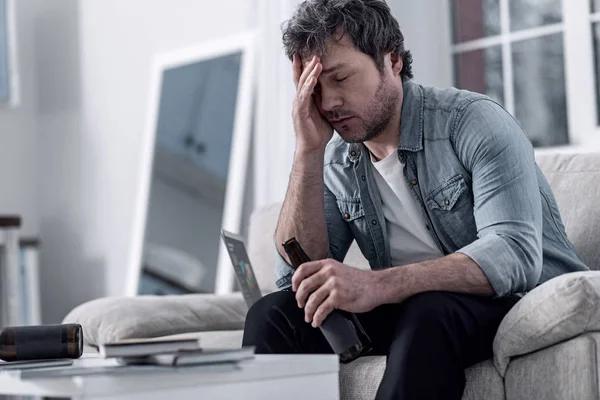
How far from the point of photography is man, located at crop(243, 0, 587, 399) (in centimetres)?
176

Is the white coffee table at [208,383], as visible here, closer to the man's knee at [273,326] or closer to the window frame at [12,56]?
the man's knee at [273,326]

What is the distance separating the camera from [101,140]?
474cm

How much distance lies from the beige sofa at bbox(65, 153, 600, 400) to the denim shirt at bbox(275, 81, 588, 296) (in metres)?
0.12

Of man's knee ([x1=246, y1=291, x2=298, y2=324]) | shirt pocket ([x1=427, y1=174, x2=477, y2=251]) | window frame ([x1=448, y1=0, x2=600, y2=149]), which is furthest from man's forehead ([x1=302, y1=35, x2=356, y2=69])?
window frame ([x1=448, y1=0, x2=600, y2=149])

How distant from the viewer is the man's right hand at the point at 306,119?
2.15m

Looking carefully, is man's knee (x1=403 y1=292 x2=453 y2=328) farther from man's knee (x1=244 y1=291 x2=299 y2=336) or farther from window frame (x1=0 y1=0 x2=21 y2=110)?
window frame (x1=0 y1=0 x2=21 y2=110)

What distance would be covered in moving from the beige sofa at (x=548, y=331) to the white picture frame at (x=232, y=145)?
4.27ft

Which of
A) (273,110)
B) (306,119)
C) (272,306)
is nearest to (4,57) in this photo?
(273,110)

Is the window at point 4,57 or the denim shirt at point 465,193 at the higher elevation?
the window at point 4,57

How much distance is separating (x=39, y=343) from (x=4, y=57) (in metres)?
3.29

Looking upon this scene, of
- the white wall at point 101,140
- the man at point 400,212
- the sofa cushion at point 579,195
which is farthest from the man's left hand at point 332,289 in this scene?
the white wall at point 101,140

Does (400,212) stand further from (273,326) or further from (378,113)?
(273,326)

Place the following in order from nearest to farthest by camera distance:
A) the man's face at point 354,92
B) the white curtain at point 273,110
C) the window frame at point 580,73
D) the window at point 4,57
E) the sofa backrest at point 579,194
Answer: the man's face at point 354,92, the sofa backrest at point 579,194, the window frame at point 580,73, the white curtain at point 273,110, the window at point 4,57

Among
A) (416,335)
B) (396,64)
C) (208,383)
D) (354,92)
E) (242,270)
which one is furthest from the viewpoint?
(242,270)
